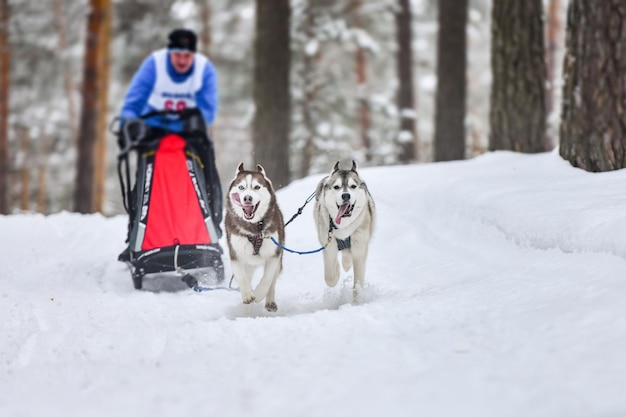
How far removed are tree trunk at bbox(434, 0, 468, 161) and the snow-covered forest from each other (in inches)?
29.2

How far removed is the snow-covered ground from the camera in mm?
2588

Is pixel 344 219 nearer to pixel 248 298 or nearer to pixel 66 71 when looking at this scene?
pixel 248 298

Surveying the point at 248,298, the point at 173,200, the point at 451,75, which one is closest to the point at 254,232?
the point at 248,298

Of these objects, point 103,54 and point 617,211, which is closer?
point 617,211

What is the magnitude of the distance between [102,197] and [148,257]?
37.2ft

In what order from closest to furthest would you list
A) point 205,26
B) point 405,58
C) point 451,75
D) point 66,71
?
point 451,75 → point 405,58 → point 205,26 → point 66,71

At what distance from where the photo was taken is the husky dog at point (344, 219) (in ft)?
13.9

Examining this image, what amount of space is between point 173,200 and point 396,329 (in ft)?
9.56

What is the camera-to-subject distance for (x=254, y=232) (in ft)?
14.4

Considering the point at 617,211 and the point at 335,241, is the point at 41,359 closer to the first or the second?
the point at 335,241

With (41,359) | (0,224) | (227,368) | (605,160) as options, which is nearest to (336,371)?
(227,368)

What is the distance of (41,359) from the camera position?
3441mm

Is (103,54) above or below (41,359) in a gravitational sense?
above

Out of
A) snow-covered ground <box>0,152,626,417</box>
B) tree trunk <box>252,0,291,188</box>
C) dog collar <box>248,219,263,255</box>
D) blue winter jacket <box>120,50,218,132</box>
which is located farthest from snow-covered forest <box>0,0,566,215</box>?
dog collar <box>248,219,263,255</box>
